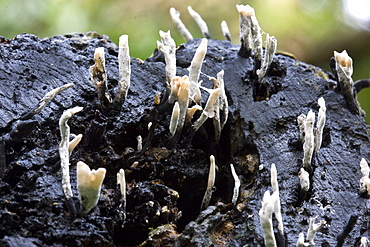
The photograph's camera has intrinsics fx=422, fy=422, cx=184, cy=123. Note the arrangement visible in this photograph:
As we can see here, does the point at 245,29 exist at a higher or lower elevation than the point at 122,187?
higher

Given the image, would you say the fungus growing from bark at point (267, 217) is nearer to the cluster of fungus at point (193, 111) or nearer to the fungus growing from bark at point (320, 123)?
the cluster of fungus at point (193, 111)

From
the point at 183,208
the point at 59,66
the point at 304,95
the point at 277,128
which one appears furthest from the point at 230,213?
the point at 59,66

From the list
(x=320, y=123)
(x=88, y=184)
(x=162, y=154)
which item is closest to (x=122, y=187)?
(x=88, y=184)

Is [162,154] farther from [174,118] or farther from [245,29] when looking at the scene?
[245,29]

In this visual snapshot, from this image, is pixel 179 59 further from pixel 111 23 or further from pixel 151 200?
pixel 111 23

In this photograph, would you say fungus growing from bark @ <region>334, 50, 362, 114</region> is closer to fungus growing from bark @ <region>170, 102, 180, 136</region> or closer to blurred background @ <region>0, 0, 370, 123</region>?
fungus growing from bark @ <region>170, 102, 180, 136</region>

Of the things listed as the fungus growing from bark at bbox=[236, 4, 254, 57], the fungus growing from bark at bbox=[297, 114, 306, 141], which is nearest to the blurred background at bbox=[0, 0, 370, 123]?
the fungus growing from bark at bbox=[236, 4, 254, 57]

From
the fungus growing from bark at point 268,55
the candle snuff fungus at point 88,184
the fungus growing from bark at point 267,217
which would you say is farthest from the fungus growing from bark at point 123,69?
the fungus growing from bark at point 267,217
